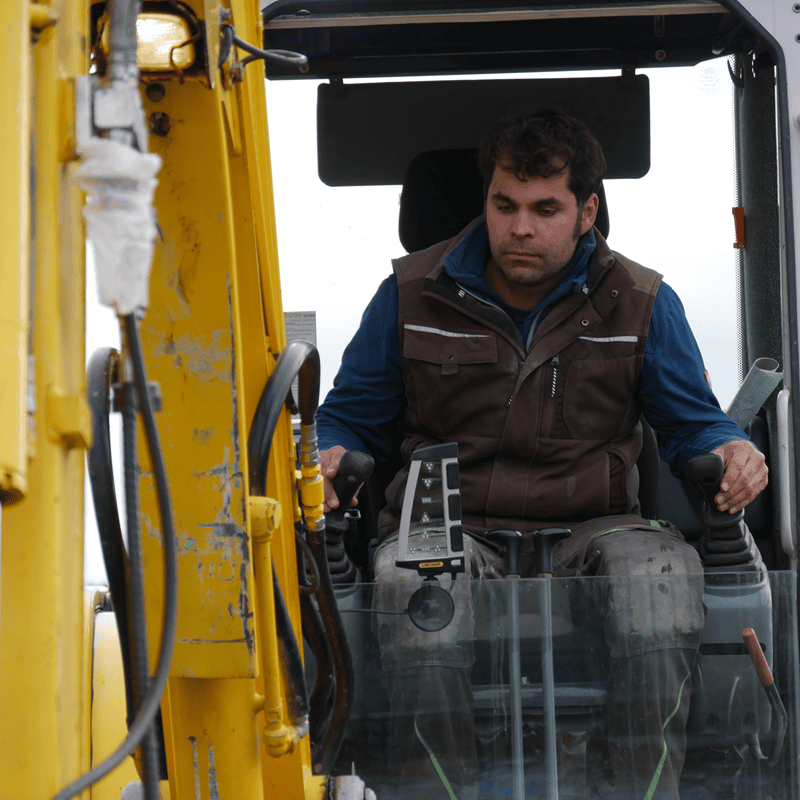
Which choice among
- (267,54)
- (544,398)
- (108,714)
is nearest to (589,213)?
(544,398)

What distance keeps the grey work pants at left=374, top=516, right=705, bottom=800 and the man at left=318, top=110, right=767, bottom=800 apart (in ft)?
0.52

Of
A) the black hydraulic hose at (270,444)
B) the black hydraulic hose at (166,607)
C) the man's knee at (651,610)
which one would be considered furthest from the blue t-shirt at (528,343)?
the black hydraulic hose at (166,607)

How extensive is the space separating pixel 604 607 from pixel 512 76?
1.76 metres

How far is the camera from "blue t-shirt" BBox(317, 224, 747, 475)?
2.49 m

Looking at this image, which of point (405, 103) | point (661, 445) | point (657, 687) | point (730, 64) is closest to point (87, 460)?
point (657, 687)

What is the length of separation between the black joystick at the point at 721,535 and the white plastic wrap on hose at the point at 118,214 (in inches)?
64.2

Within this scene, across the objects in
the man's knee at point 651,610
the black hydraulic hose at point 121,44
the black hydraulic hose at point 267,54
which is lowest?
the man's knee at point 651,610

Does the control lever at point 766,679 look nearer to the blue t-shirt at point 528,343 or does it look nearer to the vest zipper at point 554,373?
the blue t-shirt at point 528,343

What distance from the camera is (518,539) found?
2.26 m

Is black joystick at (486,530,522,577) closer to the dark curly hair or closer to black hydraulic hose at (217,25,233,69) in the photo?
the dark curly hair

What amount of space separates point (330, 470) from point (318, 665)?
728 mm

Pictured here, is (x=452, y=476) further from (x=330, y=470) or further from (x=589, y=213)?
(x=589, y=213)

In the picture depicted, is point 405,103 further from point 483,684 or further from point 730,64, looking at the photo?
point 483,684

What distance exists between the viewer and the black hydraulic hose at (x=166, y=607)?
31.6 inches
